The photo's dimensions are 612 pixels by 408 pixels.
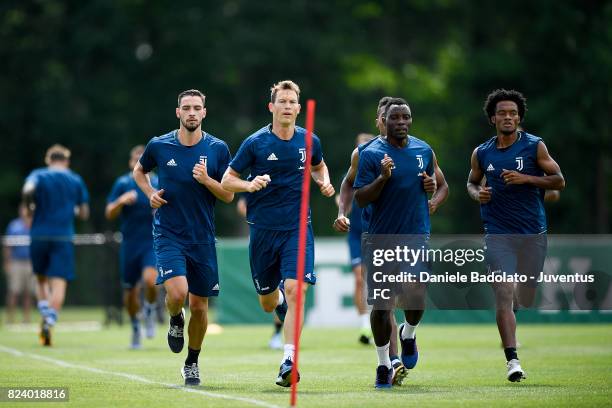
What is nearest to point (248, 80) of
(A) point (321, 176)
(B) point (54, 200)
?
(B) point (54, 200)

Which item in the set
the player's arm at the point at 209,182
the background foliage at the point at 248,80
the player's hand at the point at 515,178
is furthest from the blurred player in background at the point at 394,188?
the background foliage at the point at 248,80

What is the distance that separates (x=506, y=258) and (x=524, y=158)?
982 millimetres

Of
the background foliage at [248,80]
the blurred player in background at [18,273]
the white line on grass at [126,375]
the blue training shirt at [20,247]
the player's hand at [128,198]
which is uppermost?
the background foliage at [248,80]

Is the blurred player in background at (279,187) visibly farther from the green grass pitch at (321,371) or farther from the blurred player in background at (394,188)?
the green grass pitch at (321,371)

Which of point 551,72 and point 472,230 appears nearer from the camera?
point 551,72

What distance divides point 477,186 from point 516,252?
854mm

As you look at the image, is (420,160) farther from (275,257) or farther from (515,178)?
(275,257)

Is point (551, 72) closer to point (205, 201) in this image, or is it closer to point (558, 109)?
point (558, 109)

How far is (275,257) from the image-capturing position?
11.4m

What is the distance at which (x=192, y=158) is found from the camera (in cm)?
1148

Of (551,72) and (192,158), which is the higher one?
(551,72)

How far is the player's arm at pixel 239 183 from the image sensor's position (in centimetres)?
1068

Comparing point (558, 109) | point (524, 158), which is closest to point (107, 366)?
point (524, 158)

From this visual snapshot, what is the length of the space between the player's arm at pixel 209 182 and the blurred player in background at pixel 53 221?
722 centimetres
